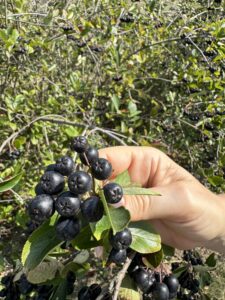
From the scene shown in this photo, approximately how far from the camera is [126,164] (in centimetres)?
167

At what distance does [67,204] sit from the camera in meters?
1.06

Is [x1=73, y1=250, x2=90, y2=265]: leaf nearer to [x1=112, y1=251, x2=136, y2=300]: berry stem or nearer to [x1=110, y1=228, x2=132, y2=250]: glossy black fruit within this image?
[x1=112, y1=251, x2=136, y2=300]: berry stem

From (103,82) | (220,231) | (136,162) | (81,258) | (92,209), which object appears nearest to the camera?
(92,209)

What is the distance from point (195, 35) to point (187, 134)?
0.94 m

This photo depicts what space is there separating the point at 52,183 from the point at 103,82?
2.86 meters

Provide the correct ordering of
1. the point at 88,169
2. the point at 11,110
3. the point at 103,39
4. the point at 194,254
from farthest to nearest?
the point at 103,39 < the point at 11,110 < the point at 194,254 < the point at 88,169

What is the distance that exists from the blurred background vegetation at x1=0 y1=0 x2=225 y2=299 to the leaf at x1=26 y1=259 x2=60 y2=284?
4.78ft

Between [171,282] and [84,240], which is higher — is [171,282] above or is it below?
below

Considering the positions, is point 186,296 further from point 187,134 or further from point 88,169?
point 187,134

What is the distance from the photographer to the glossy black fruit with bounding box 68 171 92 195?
1.06 meters

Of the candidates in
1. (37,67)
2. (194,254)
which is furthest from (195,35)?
(194,254)

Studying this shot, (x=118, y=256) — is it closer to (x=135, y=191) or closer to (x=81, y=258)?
(x=135, y=191)

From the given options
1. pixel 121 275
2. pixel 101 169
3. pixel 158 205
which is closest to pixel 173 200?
pixel 158 205

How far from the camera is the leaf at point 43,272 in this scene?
138 cm
